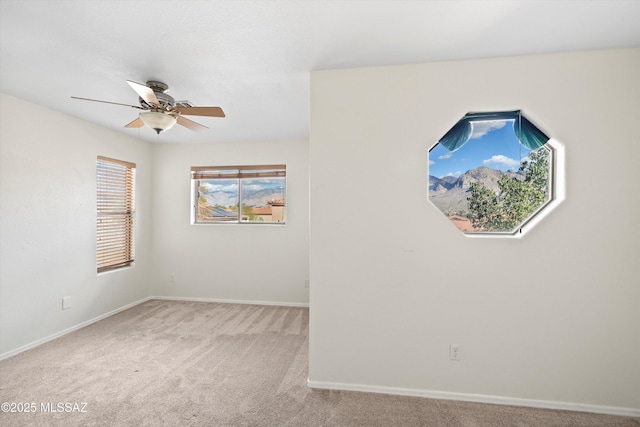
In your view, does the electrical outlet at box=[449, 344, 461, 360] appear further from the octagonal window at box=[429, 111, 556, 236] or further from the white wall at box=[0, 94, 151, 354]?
the white wall at box=[0, 94, 151, 354]

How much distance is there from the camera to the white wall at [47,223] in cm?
269

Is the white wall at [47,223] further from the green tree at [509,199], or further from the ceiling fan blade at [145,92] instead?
the green tree at [509,199]

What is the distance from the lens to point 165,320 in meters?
3.60

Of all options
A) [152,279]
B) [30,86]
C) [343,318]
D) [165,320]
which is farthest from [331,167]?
[152,279]

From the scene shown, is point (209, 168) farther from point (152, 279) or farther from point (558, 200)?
point (558, 200)

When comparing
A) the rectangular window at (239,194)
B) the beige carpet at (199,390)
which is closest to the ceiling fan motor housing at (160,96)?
the rectangular window at (239,194)

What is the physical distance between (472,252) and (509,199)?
3.10ft

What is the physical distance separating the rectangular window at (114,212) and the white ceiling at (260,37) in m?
1.41

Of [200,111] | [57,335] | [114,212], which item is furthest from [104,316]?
[200,111]

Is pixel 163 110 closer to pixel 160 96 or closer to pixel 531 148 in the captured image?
pixel 160 96

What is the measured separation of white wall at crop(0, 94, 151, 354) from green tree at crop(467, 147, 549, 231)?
4.23 m

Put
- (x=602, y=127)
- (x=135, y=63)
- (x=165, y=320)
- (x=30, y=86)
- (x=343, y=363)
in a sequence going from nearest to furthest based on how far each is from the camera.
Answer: (x=602, y=127) → (x=135, y=63) → (x=343, y=363) → (x=30, y=86) → (x=165, y=320)

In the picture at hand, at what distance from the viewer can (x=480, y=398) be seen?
6.73ft

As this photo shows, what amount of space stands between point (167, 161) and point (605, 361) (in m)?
5.31
